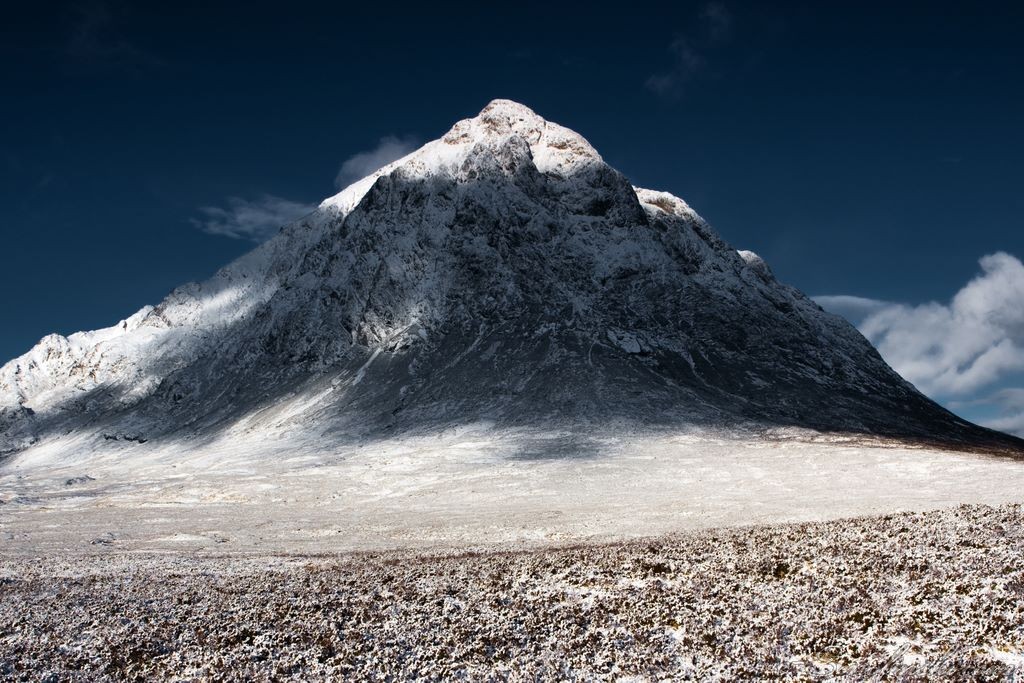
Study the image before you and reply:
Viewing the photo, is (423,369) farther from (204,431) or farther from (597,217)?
(597,217)

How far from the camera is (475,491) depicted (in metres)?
70.8

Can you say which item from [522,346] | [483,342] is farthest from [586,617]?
[483,342]

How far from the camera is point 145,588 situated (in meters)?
23.9

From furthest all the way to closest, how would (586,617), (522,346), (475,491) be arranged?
(522,346) → (475,491) → (586,617)

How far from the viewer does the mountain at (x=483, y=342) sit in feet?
424

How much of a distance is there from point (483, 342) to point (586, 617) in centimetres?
13449

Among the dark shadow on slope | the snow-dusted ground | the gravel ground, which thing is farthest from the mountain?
the gravel ground

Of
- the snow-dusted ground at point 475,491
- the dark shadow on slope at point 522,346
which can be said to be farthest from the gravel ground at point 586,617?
the dark shadow on slope at point 522,346

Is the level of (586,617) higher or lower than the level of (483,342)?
lower

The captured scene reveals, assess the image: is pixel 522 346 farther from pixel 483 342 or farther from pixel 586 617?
pixel 586 617

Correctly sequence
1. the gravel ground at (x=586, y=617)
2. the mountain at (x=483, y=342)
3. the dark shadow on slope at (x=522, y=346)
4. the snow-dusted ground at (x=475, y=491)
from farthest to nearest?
1. the mountain at (x=483, y=342)
2. the dark shadow on slope at (x=522, y=346)
3. the snow-dusted ground at (x=475, y=491)
4. the gravel ground at (x=586, y=617)

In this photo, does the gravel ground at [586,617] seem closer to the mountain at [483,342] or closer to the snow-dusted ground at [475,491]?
the snow-dusted ground at [475,491]

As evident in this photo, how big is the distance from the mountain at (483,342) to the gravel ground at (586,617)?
89.2m

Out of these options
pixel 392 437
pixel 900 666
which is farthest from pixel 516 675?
pixel 392 437
